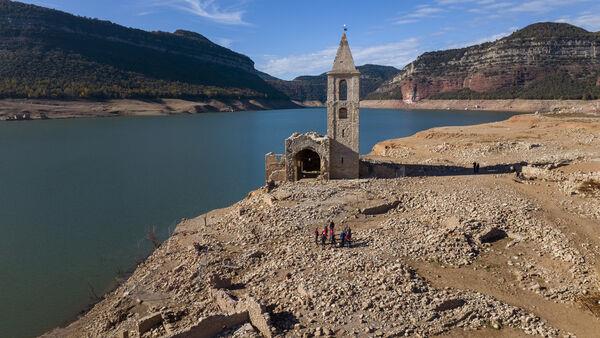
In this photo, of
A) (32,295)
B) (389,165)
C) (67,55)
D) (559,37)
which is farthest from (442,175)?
(559,37)

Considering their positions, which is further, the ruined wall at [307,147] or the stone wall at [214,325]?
the ruined wall at [307,147]

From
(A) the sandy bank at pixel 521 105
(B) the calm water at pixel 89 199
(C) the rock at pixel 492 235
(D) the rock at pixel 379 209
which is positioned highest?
(A) the sandy bank at pixel 521 105

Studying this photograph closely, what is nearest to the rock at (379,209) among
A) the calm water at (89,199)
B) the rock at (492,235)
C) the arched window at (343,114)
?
the rock at (492,235)

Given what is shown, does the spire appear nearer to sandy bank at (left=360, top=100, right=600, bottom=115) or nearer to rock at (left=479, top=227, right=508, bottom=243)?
rock at (left=479, top=227, right=508, bottom=243)

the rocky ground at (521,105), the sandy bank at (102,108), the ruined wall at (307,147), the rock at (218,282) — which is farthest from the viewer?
the rocky ground at (521,105)

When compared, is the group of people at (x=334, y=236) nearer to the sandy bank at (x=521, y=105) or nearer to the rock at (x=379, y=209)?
the rock at (x=379, y=209)

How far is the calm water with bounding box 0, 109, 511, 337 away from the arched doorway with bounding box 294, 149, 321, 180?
7.73 metres

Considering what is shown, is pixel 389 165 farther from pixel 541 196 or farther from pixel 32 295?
pixel 32 295

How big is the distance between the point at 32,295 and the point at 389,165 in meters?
23.9

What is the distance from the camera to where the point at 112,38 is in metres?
180

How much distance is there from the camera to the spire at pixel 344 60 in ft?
97.9

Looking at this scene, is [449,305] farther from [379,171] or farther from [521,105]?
[521,105]

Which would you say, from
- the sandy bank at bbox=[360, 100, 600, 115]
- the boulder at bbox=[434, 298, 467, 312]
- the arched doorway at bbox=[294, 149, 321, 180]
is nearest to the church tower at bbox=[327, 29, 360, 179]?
the arched doorway at bbox=[294, 149, 321, 180]

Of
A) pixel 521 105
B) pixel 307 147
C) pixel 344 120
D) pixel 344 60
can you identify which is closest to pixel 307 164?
pixel 307 147
